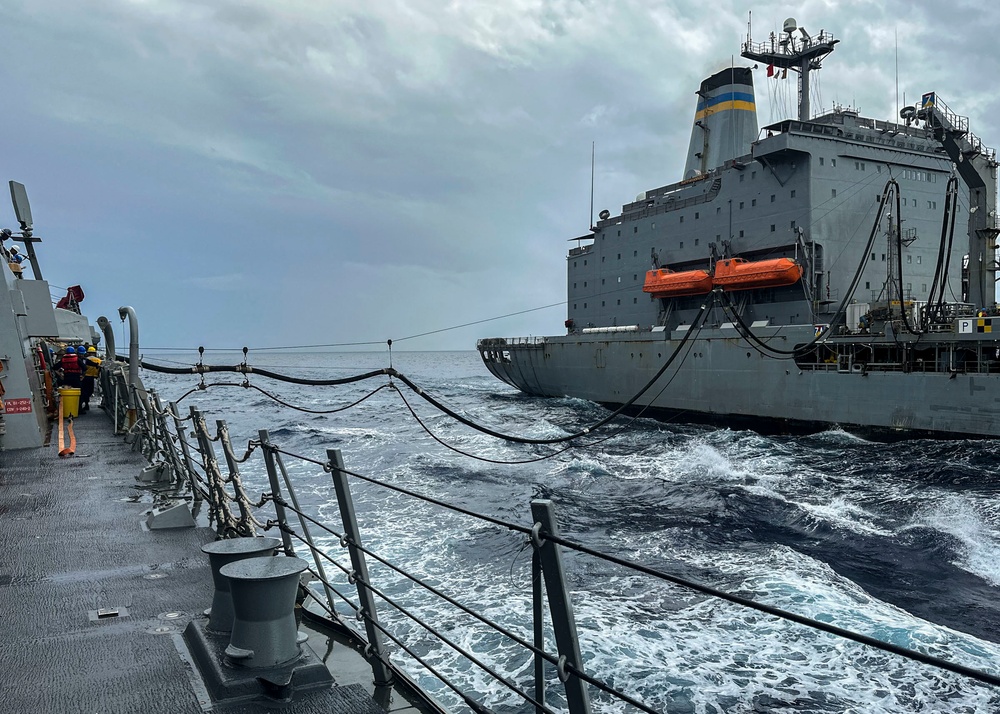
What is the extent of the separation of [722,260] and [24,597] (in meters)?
26.2

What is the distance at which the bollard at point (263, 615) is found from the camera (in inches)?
112

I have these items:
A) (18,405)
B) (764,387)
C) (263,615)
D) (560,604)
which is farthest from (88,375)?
(764,387)

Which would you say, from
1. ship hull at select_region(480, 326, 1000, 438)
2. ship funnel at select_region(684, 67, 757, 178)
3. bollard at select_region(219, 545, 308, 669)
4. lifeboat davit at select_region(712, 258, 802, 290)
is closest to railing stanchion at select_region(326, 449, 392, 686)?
bollard at select_region(219, 545, 308, 669)

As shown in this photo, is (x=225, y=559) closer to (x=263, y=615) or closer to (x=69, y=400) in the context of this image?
(x=263, y=615)

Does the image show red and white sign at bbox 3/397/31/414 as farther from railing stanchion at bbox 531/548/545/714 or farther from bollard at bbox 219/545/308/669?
railing stanchion at bbox 531/548/545/714

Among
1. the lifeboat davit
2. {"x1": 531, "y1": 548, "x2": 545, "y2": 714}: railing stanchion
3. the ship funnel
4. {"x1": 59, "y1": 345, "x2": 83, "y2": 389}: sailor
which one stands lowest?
{"x1": 531, "y1": 548, "x2": 545, "y2": 714}: railing stanchion

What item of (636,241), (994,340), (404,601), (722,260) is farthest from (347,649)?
(636,241)

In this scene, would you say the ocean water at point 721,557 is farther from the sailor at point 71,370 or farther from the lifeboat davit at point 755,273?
the lifeboat davit at point 755,273

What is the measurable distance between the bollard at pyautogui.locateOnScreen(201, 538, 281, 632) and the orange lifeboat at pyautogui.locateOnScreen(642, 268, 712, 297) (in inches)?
1004

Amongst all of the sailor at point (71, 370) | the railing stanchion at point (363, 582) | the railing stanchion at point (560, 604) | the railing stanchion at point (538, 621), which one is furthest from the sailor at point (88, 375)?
the railing stanchion at point (560, 604)

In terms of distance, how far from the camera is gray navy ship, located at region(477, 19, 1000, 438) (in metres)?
18.9

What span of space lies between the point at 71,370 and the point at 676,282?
851 inches

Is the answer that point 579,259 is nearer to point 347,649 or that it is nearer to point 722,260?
point 722,260

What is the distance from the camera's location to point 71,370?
14.6 metres
